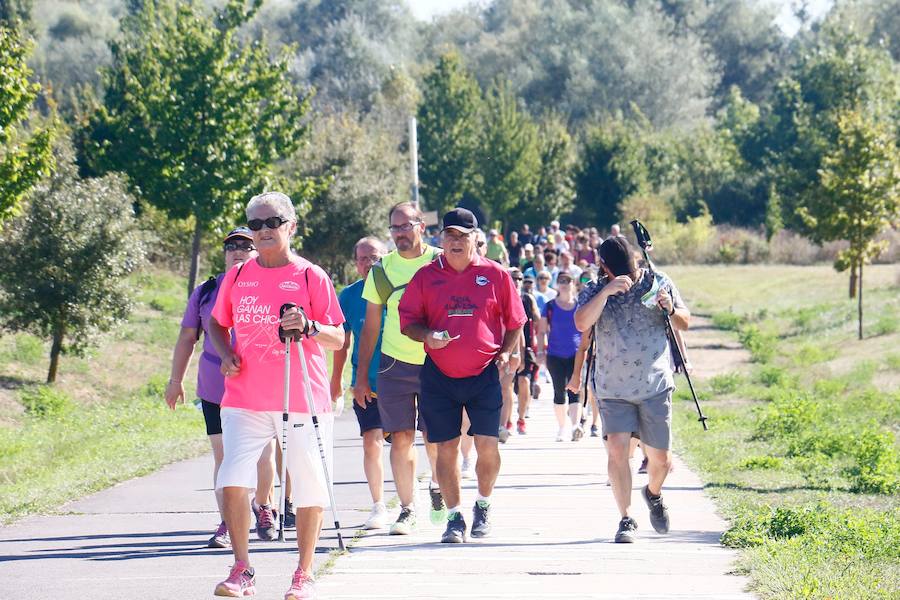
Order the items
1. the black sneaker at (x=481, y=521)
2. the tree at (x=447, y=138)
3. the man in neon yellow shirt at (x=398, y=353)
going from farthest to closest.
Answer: the tree at (x=447, y=138) < the man in neon yellow shirt at (x=398, y=353) < the black sneaker at (x=481, y=521)

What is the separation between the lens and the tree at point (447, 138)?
2154 inches

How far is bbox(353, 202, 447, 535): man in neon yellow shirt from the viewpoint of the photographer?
919 cm

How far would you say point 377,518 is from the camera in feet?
30.9

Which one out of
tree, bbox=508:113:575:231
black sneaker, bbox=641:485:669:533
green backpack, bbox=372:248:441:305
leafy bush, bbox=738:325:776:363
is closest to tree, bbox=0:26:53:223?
green backpack, bbox=372:248:441:305

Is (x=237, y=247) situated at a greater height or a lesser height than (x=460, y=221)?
lesser

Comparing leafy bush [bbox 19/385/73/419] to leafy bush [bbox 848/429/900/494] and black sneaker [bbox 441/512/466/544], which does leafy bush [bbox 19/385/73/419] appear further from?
black sneaker [bbox 441/512/466/544]

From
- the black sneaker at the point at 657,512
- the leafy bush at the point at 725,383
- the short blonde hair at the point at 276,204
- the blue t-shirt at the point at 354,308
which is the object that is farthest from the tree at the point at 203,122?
the short blonde hair at the point at 276,204

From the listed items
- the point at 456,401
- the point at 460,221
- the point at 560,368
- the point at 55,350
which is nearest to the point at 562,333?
the point at 560,368

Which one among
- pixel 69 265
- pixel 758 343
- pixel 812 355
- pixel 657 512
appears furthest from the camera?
pixel 758 343

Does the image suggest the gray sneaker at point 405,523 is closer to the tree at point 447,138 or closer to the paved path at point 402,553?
the paved path at point 402,553

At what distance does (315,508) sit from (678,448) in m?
8.65

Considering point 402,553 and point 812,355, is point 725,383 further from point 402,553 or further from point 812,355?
point 402,553

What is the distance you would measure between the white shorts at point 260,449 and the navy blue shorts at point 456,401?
179 cm

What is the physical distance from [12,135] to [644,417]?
11770mm
